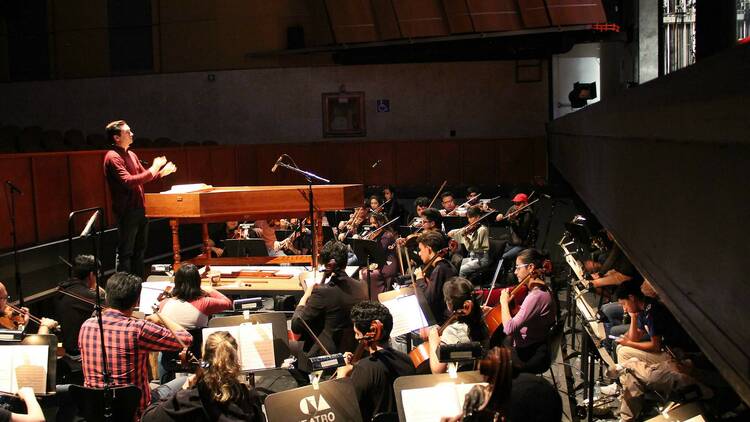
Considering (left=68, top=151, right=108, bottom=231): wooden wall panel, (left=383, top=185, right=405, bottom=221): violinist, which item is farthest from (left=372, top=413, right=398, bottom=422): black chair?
(left=383, top=185, right=405, bottom=221): violinist

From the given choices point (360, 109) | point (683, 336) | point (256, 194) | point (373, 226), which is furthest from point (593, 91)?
point (683, 336)

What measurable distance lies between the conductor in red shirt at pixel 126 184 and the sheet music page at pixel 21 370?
9.68ft

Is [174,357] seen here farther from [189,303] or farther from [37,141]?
[37,141]

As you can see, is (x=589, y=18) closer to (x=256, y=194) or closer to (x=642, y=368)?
(x=256, y=194)

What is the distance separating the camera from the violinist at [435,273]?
6.87 metres

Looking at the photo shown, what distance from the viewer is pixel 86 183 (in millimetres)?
10750

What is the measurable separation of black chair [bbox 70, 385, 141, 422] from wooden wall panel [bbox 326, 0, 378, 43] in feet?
48.6

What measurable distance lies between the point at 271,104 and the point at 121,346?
15.4 meters

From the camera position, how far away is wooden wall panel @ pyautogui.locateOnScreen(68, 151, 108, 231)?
1046cm

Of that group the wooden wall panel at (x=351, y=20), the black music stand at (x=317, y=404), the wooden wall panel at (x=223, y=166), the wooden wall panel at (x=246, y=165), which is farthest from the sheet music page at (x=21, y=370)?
the wooden wall panel at (x=351, y=20)

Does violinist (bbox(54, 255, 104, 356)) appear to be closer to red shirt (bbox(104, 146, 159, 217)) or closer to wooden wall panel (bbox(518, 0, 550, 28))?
red shirt (bbox(104, 146, 159, 217))

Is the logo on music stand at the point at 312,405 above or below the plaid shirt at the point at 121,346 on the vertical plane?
below

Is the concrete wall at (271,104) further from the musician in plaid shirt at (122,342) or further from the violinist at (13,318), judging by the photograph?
the musician in plaid shirt at (122,342)

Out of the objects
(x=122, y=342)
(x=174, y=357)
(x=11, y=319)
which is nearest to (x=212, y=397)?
(x=122, y=342)
